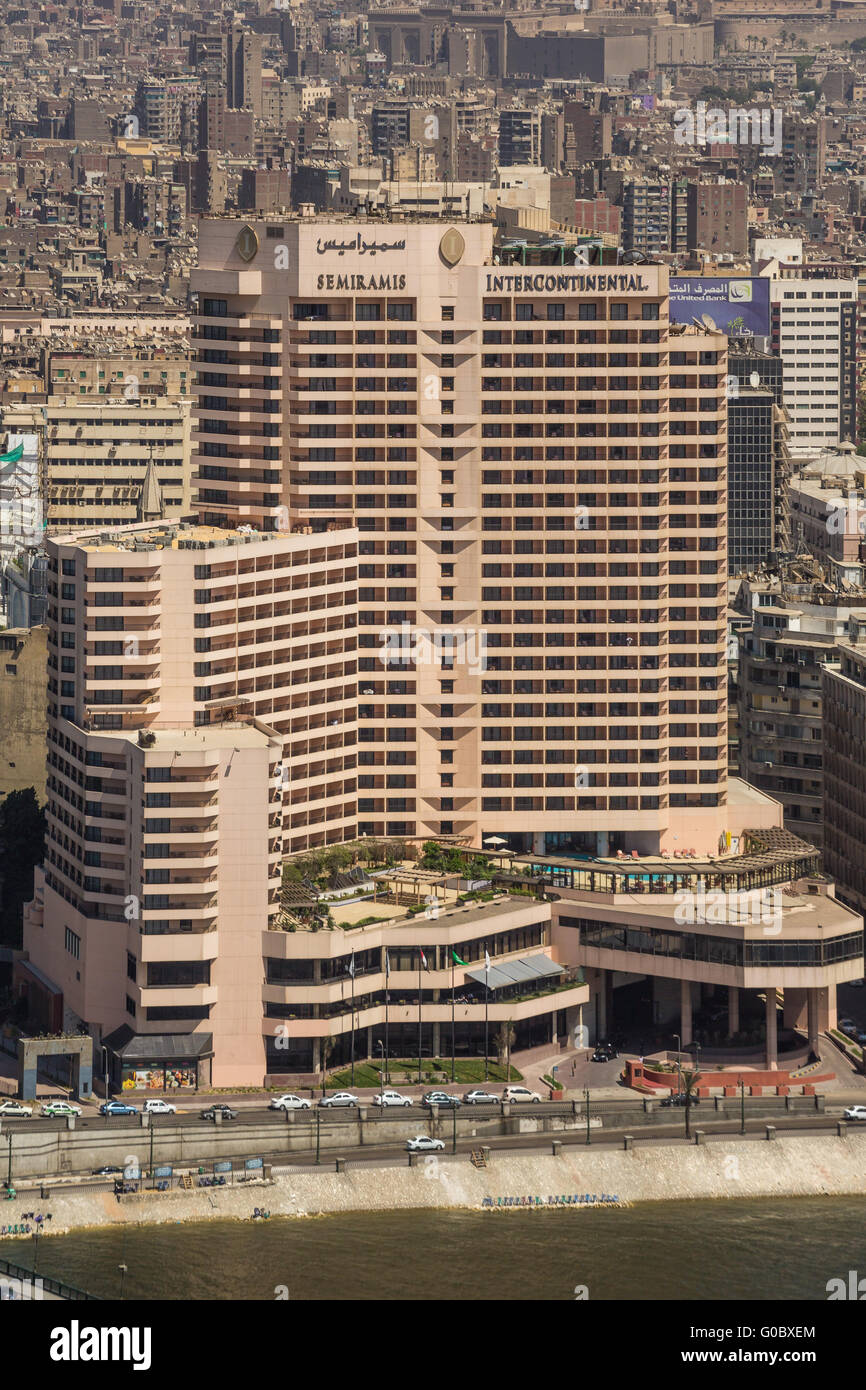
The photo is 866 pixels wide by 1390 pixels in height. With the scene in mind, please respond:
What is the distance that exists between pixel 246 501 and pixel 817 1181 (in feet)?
169

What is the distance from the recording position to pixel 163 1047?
570ft

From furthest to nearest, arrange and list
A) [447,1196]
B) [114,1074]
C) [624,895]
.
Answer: [624,895]
[114,1074]
[447,1196]

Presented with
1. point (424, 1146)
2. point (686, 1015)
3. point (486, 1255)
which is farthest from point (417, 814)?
point (486, 1255)

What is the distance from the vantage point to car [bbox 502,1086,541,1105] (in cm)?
17138

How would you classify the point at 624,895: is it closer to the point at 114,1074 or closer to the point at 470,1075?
the point at 470,1075

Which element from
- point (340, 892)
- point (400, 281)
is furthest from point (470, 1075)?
point (400, 281)

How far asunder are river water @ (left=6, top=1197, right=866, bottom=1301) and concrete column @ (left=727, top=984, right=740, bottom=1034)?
20287mm

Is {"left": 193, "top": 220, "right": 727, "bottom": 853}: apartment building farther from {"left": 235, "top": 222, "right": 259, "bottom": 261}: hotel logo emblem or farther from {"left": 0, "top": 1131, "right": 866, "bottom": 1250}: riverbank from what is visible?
{"left": 0, "top": 1131, "right": 866, "bottom": 1250}: riverbank

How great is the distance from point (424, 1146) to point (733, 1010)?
80.9ft

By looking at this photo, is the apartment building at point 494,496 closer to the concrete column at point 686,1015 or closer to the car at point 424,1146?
the concrete column at point 686,1015

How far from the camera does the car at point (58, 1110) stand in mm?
168250

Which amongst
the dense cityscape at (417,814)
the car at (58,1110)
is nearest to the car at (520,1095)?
the dense cityscape at (417,814)

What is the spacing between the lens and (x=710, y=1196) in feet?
538

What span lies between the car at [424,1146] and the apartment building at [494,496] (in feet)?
107
